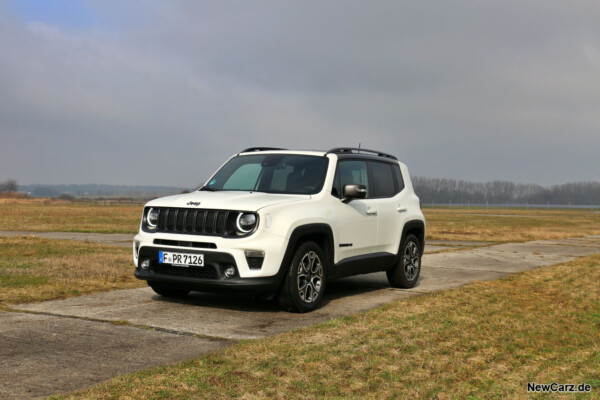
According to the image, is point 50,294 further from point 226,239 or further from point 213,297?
point 226,239

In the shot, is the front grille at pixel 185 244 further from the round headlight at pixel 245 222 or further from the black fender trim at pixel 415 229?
the black fender trim at pixel 415 229

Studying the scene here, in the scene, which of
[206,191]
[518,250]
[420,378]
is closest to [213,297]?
[206,191]

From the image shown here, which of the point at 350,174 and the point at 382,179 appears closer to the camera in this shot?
the point at 350,174

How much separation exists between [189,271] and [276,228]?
1.10 metres

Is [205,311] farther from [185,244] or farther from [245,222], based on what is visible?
[245,222]

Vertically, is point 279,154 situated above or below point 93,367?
above

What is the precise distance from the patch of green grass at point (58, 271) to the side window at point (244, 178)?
239 centimetres

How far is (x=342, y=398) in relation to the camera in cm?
427

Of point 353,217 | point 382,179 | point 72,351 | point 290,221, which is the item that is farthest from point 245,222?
point 382,179

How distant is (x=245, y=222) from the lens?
23.1 ft

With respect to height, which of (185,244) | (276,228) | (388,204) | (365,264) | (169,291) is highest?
(388,204)

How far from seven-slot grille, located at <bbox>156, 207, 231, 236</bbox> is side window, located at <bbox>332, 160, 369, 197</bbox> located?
5.75 feet

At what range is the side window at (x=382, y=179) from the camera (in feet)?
30.5

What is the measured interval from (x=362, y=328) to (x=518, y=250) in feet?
43.6
